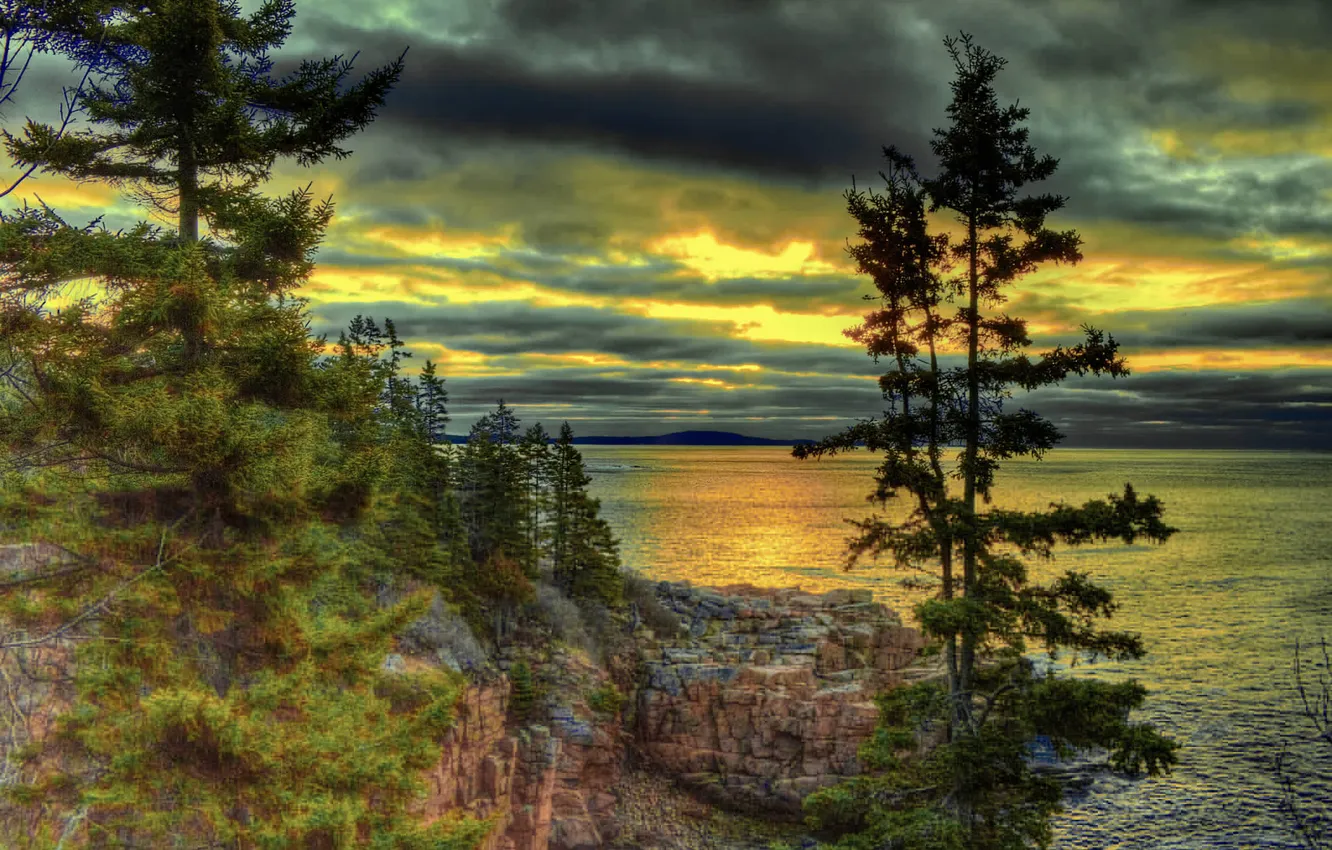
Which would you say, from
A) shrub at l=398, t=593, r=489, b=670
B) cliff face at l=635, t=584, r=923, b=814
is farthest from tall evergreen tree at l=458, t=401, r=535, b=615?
cliff face at l=635, t=584, r=923, b=814

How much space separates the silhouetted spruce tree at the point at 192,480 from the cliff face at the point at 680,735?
17683 mm

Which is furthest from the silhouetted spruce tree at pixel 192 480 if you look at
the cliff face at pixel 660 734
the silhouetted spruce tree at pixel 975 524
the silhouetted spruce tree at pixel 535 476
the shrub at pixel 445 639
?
the silhouetted spruce tree at pixel 535 476

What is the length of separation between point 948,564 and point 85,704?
14.0m

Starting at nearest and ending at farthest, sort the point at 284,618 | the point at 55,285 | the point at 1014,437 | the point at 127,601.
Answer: the point at 55,285, the point at 127,601, the point at 284,618, the point at 1014,437

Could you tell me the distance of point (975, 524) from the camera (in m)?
14.0

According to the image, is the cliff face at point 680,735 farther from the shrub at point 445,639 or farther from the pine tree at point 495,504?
the pine tree at point 495,504

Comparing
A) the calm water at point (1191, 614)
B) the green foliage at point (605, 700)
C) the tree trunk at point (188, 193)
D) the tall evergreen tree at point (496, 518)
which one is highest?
the tree trunk at point (188, 193)

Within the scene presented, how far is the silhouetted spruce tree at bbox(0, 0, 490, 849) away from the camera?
1045 cm

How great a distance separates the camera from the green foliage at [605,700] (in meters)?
38.1

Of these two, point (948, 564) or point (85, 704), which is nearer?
point (85, 704)

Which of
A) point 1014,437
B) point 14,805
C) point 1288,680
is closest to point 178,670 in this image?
point 14,805

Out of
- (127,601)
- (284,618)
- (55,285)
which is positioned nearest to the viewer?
(55,285)

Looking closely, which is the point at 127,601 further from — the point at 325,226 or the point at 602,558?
the point at 602,558

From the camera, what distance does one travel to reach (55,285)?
10.4 metres
